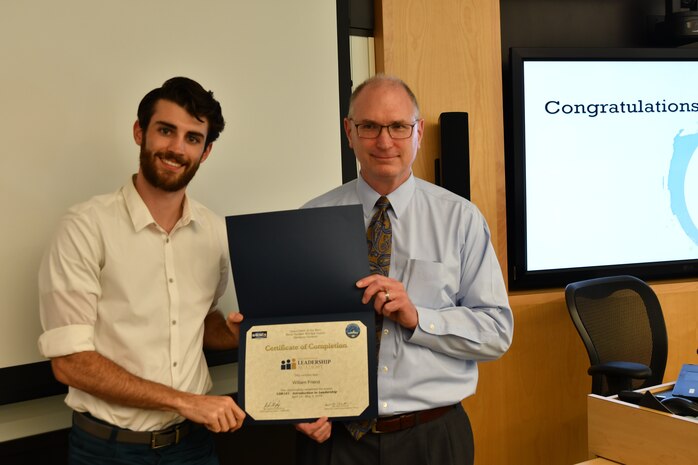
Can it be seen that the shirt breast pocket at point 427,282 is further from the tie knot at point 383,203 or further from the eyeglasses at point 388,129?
the eyeglasses at point 388,129

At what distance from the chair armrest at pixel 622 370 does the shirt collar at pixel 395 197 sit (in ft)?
4.47

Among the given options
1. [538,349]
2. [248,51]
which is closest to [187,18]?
[248,51]

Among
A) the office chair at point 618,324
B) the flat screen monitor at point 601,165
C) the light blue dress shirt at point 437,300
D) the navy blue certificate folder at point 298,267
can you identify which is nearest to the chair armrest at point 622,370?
the office chair at point 618,324

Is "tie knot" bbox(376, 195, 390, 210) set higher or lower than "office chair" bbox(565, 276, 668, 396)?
higher

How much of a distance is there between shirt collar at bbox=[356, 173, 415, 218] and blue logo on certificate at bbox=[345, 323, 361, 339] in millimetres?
409

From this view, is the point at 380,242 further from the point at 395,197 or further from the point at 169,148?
the point at 169,148

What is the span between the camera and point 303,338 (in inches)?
66.4

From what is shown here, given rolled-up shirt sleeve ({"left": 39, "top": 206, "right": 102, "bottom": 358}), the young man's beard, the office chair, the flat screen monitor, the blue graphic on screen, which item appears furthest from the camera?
the blue graphic on screen

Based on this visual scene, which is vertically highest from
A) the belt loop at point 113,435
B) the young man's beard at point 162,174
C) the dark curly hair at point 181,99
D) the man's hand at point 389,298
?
the dark curly hair at point 181,99

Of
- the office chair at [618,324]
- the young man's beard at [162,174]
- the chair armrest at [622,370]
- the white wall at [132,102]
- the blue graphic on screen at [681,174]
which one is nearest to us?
the young man's beard at [162,174]

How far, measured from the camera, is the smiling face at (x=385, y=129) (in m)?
1.87

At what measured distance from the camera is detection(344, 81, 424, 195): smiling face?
1.87 m

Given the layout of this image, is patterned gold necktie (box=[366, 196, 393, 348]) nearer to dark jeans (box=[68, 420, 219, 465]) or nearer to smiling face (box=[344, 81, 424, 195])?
smiling face (box=[344, 81, 424, 195])

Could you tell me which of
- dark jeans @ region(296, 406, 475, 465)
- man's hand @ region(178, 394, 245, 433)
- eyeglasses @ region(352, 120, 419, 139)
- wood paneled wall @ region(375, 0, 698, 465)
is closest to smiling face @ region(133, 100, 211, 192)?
eyeglasses @ region(352, 120, 419, 139)
